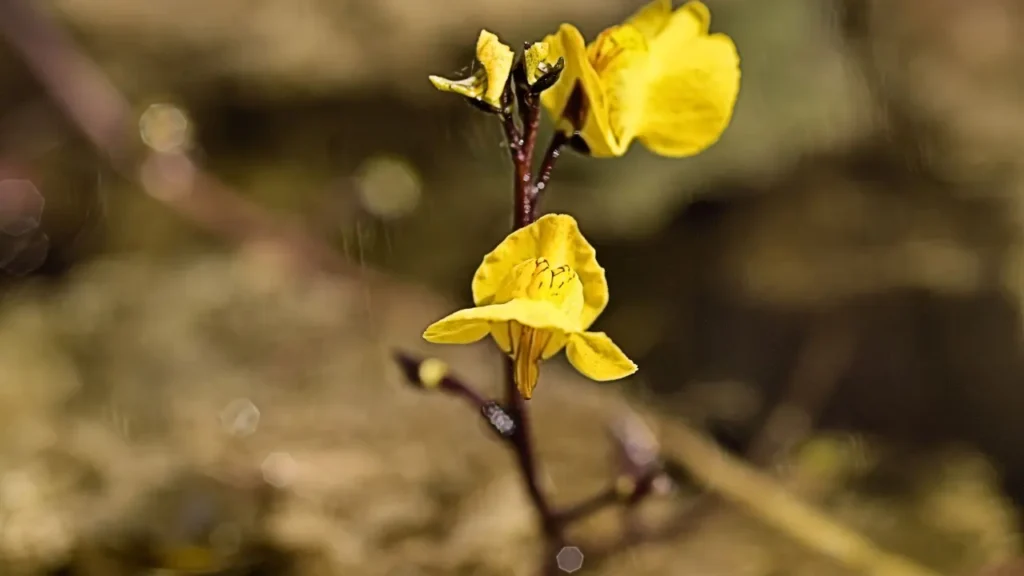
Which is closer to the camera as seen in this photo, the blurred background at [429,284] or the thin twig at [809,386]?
the blurred background at [429,284]

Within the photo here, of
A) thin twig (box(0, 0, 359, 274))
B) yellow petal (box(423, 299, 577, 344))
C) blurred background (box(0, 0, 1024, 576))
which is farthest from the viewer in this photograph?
thin twig (box(0, 0, 359, 274))

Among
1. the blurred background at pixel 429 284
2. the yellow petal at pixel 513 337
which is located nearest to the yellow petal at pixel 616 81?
the yellow petal at pixel 513 337

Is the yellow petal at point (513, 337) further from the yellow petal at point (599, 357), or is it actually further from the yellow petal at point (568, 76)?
the yellow petal at point (568, 76)

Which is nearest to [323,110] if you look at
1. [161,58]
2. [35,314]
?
[161,58]

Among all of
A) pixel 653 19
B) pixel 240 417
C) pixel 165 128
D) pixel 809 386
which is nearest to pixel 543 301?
pixel 653 19

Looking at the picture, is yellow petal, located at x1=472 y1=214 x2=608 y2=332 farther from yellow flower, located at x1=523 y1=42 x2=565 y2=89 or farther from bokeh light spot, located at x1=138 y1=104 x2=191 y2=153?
bokeh light spot, located at x1=138 y1=104 x2=191 y2=153

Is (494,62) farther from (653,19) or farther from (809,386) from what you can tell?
(809,386)

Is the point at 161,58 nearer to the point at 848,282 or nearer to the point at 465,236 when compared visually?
the point at 465,236

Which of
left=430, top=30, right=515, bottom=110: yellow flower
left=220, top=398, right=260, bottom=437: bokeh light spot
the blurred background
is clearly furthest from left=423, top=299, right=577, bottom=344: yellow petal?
left=220, top=398, right=260, bottom=437: bokeh light spot
